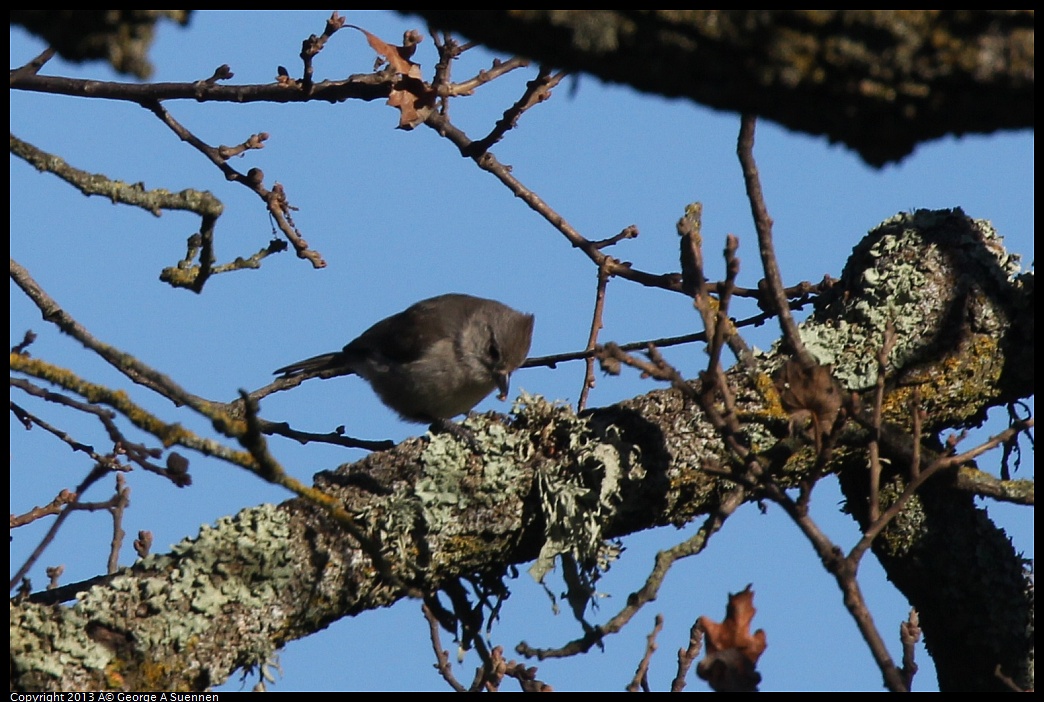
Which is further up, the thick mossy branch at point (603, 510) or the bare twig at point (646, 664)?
the thick mossy branch at point (603, 510)

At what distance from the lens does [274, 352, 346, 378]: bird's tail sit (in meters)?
6.40

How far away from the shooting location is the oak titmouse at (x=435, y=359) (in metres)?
6.02

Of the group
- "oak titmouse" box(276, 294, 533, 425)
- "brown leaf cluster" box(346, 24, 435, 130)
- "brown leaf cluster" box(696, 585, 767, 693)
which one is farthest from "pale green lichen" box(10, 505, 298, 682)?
"oak titmouse" box(276, 294, 533, 425)

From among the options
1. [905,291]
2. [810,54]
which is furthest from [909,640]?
[810,54]

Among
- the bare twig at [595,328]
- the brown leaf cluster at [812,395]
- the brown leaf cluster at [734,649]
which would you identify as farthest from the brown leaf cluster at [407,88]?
the brown leaf cluster at [734,649]

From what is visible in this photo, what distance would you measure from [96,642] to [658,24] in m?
2.23

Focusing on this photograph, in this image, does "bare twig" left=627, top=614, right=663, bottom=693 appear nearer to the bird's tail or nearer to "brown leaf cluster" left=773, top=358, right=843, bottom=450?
"brown leaf cluster" left=773, top=358, right=843, bottom=450

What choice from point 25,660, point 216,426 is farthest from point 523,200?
point 25,660

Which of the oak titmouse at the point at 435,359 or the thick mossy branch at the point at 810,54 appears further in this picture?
the oak titmouse at the point at 435,359

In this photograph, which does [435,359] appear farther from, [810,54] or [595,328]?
[810,54]

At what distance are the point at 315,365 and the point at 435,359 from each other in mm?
907

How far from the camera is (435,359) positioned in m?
6.00

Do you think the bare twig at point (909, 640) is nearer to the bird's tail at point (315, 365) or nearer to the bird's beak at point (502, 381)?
the bird's beak at point (502, 381)
